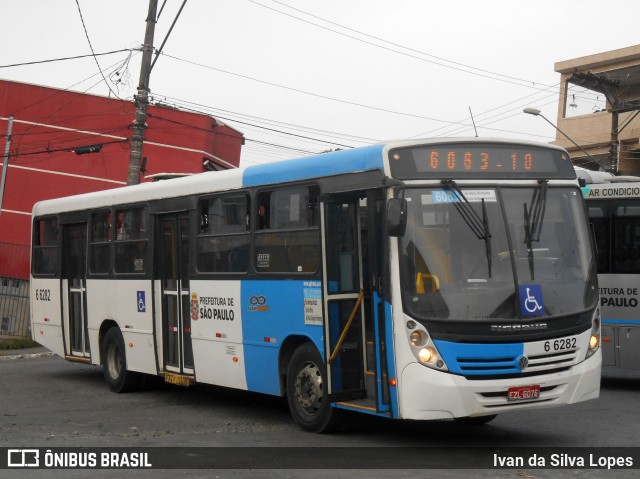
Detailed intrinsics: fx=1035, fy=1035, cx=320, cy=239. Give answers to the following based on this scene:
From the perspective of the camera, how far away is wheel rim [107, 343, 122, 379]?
15.7m

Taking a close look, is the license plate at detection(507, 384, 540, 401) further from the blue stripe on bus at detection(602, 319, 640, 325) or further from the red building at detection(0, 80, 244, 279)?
the red building at detection(0, 80, 244, 279)

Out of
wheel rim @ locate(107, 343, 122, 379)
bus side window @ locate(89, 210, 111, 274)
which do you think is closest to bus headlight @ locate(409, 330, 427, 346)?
wheel rim @ locate(107, 343, 122, 379)

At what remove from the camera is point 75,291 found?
666 inches

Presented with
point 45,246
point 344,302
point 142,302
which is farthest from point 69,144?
point 344,302

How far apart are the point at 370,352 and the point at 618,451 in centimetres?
255

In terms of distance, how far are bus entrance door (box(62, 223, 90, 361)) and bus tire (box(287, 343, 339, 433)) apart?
625 cm

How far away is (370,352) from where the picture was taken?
10406mm

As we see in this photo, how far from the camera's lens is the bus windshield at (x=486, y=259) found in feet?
31.8

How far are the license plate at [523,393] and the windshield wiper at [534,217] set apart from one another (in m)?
1.06

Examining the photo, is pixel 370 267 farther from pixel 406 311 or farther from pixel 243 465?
pixel 243 465

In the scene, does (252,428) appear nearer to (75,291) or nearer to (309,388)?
(309,388)

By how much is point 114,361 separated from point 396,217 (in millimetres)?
7620

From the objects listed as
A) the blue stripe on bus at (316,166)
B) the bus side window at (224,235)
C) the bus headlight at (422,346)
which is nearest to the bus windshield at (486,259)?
the bus headlight at (422,346)

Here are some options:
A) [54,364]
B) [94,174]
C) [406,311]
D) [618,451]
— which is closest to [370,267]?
[406,311]
